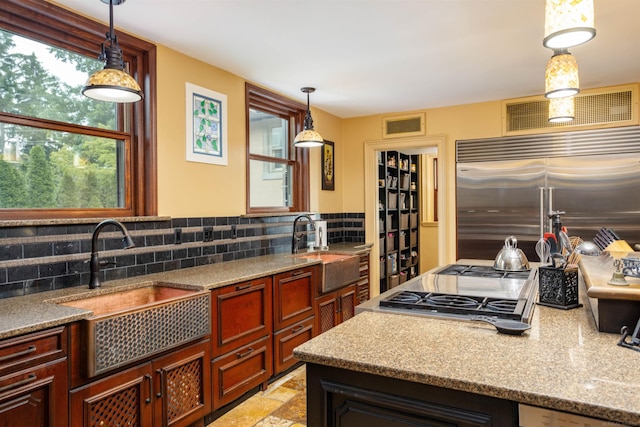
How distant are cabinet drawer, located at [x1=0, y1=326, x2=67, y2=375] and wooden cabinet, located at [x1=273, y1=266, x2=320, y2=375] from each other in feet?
4.89

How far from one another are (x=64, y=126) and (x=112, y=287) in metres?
1.01

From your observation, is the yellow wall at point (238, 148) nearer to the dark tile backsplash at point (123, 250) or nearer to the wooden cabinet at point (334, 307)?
the dark tile backsplash at point (123, 250)

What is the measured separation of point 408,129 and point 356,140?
27.3 inches

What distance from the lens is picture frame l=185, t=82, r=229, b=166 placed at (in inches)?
125

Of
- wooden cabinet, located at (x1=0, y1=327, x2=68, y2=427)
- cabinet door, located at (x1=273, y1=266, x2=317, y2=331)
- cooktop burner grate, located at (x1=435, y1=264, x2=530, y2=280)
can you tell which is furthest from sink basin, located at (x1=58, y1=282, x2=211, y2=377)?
cooktop burner grate, located at (x1=435, y1=264, x2=530, y2=280)

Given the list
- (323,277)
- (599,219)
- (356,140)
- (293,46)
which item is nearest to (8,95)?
(293,46)

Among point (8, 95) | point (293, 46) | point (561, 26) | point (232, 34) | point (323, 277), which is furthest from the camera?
point (323, 277)

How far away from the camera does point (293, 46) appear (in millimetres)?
3051

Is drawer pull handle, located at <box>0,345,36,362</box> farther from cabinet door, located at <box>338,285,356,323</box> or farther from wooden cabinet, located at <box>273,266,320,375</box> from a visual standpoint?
cabinet door, located at <box>338,285,356,323</box>

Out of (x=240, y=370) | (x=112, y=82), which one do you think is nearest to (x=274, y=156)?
(x=240, y=370)

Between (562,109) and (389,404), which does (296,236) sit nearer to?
(562,109)

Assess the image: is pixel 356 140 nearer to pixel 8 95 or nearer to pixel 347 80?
pixel 347 80

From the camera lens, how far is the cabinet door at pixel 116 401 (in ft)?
5.88

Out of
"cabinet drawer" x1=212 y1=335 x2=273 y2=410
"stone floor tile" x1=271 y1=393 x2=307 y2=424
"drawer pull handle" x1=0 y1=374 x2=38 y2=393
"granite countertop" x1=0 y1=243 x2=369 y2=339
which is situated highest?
"granite countertop" x1=0 y1=243 x2=369 y2=339
